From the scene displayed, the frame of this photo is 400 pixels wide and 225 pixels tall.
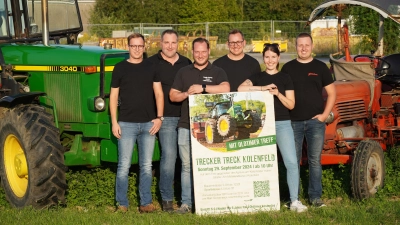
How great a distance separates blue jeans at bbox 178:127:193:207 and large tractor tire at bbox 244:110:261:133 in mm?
596

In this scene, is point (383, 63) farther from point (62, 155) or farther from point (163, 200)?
point (62, 155)

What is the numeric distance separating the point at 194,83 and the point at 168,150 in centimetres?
75

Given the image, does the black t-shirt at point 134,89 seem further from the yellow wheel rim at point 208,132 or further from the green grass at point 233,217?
the green grass at point 233,217

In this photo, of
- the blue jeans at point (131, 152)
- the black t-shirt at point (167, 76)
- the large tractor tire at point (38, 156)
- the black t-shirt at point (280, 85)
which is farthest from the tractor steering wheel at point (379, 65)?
the large tractor tire at point (38, 156)

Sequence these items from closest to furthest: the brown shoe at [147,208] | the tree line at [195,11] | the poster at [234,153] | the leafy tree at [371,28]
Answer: the poster at [234,153]
the brown shoe at [147,208]
the leafy tree at [371,28]
the tree line at [195,11]

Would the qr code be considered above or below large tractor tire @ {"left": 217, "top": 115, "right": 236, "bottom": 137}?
below

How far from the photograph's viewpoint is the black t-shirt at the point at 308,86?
7672 millimetres

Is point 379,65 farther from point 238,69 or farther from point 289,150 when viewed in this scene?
point 289,150

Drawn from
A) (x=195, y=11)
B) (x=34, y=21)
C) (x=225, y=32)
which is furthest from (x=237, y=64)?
(x=195, y=11)

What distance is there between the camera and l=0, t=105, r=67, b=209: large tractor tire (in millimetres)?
7652

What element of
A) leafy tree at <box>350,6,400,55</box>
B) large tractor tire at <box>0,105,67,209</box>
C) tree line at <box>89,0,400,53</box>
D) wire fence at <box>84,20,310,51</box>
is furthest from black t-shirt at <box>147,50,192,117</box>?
tree line at <box>89,0,400,53</box>

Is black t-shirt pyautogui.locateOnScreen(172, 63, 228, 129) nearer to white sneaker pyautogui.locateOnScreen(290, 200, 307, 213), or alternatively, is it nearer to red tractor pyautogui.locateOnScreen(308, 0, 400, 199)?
white sneaker pyautogui.locateOnScreen(290, 200, 307, 213)

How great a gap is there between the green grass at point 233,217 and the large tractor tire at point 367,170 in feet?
1.15

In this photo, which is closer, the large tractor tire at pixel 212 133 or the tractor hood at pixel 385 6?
the large tractor tire at pixel 212 133
